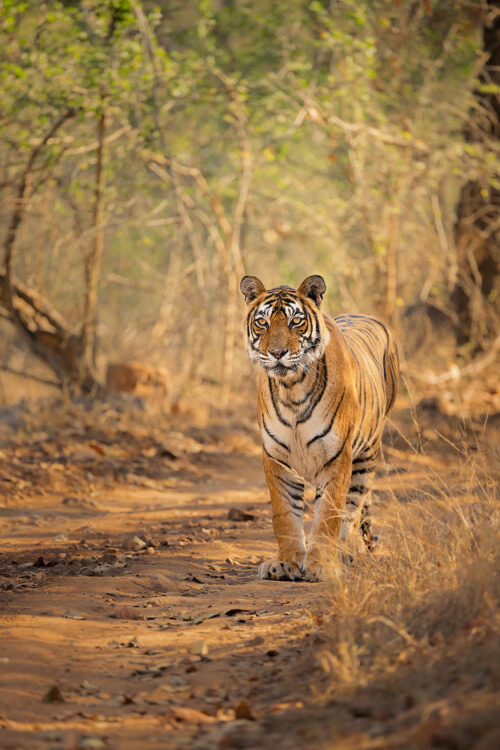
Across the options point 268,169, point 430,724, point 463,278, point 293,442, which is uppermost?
point 430,724

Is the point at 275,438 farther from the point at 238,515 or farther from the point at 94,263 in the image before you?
the point at 94,263

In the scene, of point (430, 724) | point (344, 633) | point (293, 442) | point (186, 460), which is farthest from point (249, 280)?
point (186, 460)

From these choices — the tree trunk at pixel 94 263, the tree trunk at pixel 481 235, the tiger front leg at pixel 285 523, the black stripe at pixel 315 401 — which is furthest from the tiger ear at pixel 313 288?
the tree trunk at pixel 481 235

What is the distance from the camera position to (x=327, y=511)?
4934mm

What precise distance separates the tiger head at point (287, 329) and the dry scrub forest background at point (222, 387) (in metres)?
0.85

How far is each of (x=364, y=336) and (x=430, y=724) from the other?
12.7 ft

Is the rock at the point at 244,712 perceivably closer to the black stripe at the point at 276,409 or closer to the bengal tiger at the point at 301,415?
the bengal tiger at the point at 301,415

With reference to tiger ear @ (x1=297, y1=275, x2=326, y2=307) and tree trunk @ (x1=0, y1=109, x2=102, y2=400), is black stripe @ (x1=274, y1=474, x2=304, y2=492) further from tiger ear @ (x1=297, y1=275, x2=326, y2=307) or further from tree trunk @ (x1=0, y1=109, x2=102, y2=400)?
tree trunk @ (x1=0, y1=109, x2=102, y2=400)

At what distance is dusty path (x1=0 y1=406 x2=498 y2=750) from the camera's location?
3.07m

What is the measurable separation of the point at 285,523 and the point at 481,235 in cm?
825

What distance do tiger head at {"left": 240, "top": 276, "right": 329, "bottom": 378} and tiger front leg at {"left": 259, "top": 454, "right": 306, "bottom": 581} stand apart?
2.00ft

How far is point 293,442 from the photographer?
16.6 feet

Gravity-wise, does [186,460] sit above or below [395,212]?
below

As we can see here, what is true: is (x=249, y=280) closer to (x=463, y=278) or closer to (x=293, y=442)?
(x=293, y=442)
